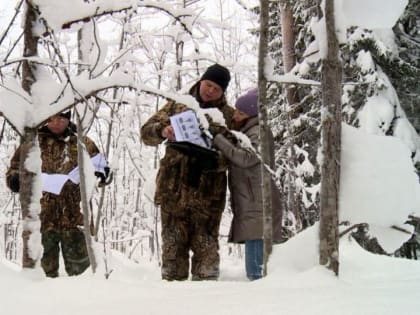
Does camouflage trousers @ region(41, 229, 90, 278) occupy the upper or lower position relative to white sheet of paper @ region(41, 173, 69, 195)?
lower

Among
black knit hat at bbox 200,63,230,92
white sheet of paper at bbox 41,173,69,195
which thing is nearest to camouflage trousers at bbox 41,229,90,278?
white sheet of paper at bbox 41,173,69,195

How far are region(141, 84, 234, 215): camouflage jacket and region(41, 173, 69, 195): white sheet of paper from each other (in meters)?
0.72

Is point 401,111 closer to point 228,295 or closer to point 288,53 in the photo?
point 288,53

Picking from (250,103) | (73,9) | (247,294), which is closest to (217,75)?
(250,103)

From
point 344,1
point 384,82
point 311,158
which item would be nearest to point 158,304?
point 344,1

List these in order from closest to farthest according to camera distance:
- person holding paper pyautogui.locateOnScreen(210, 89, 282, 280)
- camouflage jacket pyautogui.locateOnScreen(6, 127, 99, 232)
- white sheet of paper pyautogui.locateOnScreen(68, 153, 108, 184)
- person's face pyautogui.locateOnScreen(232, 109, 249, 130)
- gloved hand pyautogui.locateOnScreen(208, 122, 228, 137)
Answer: person holding paper pyautogui.locateOnScreen(210, 89, 282, 280) < gloved hand pyautogui.locateOnScreen(208, 122, 228, 137) < person's face pyautogui.locateOnScreen(232, 109, 249, 130) < white sheet of paper pyautogui.locateOnScreen(68, 153, 108, 184) < camouflage jacket pyautogui.locateOnScreen(6, 127, 99, 232)

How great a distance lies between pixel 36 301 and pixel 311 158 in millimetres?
7297

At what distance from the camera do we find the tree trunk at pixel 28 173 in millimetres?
2078

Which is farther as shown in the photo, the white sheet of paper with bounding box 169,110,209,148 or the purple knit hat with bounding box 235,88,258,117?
the purple knit hat with bounding box 235,88,258,117

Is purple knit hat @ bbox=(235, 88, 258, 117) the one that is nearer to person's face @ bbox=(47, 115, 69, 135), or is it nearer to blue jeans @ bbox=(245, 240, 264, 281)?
blue jeans @ bbox=(245, 240, 264, 281)

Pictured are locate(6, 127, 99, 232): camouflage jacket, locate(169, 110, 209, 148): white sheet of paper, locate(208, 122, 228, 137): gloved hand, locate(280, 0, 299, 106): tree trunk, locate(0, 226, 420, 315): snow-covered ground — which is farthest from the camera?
locate(280, 0, 299, 106): tree trunk

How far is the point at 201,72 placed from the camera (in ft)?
23.9

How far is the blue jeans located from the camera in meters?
3.21

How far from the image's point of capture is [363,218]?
200cm
